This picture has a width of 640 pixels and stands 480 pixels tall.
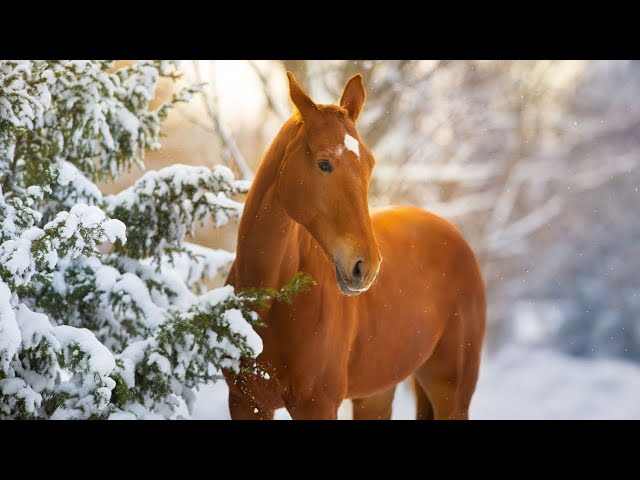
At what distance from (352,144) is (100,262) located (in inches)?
53.0

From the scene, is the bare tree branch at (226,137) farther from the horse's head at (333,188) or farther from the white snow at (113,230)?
the white snow at (113,230)

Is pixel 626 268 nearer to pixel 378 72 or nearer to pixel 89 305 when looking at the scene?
pixel 378 72

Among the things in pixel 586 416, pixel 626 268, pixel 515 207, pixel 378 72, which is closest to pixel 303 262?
pixel 378 72

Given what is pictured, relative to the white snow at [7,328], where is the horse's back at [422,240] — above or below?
above

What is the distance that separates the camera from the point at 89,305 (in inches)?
125

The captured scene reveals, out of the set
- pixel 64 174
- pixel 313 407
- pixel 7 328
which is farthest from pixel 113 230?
pixel 313 407

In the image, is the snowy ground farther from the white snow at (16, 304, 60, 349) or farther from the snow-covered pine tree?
the white snow at (16, 304, 60, 349)

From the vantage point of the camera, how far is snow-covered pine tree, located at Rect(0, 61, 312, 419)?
2451mm

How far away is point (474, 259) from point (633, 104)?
25.0 feet

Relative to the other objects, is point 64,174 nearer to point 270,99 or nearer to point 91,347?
point 91,347

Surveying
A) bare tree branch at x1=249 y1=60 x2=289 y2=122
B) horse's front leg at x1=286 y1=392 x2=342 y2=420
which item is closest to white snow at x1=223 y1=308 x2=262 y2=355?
horse's front leg at x1=286 y1=392 x2=342 y2=420

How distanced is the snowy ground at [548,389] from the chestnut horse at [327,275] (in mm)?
4403

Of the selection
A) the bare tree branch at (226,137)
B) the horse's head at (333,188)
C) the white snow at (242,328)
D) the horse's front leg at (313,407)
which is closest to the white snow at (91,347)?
the white snow at (242,328)

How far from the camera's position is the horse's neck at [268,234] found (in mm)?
2641
